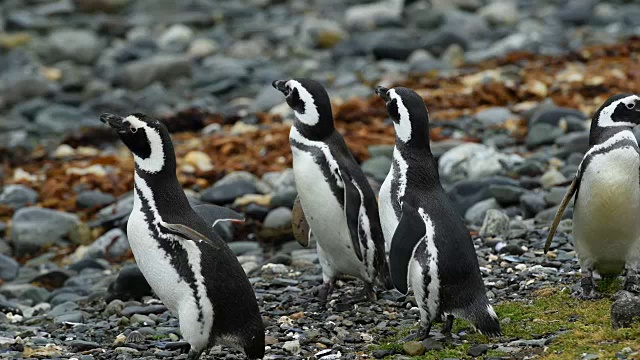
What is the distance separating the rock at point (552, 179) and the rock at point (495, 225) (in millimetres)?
1540

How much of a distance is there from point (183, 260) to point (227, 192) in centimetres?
510

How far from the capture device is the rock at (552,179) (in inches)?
385

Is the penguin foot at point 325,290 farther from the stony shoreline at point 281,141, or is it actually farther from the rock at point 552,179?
the rock at point 552,179

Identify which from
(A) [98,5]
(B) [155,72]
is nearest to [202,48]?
(B) [155,72]

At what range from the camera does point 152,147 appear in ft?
19.4

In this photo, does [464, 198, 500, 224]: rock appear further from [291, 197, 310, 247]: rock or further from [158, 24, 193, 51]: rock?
[158, 24, 193, 51]: rock

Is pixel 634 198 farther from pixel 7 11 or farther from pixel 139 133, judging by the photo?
pixel 7 11

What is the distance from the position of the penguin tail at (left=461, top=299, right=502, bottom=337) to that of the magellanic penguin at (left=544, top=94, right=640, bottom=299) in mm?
842

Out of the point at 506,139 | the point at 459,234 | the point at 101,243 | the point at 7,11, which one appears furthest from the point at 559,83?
the point at 7,11

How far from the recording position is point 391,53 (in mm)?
17953

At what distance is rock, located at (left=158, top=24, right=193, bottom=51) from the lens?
67.7ft

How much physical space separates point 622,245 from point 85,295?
14.0 feet

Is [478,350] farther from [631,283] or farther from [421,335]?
[631,283]

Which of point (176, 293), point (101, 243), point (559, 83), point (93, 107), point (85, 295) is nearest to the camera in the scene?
point (176, 293)
